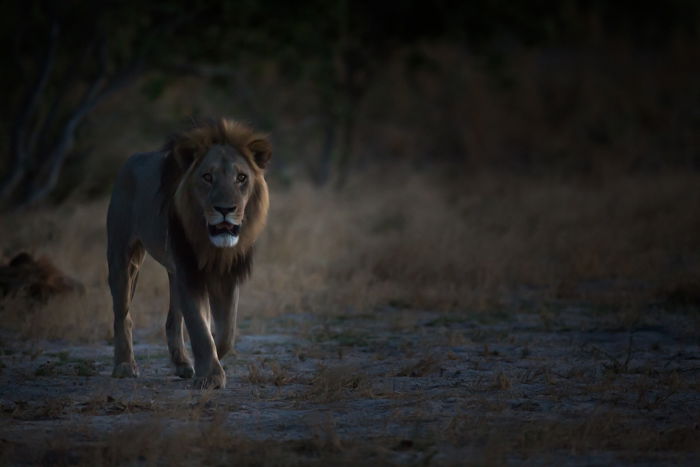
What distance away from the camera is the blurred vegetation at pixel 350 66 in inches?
504

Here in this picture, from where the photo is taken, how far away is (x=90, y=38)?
43.1 feet

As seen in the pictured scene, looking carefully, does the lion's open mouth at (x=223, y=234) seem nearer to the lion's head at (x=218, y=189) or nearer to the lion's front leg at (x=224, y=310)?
the lion's head at (x=218, y=189)

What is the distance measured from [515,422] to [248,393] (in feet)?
4.84

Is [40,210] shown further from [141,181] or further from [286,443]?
[286,443]

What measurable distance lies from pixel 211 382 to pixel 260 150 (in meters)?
1.33

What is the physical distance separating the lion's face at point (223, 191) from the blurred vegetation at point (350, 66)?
260 inches

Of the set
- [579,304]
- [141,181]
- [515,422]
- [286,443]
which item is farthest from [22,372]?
[579,304]

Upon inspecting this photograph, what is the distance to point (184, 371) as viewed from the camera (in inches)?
244

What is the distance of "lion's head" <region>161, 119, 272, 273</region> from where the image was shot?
18.9ft

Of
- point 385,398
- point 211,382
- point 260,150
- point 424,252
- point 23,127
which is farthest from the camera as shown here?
point 23,127

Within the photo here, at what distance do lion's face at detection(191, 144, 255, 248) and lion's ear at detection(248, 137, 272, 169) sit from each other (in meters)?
0.12

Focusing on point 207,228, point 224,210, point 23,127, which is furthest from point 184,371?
point 23,127

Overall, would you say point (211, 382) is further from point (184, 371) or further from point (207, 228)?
point (207, 228)

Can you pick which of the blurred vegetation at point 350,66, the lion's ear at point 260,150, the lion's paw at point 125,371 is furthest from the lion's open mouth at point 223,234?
the blurred vegetation at point 350,66
